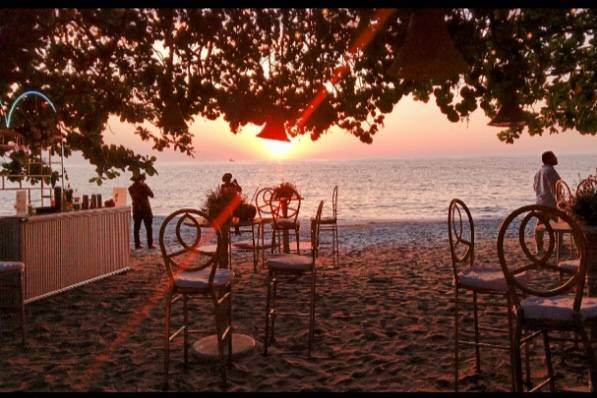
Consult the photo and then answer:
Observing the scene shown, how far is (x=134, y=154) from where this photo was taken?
8938mm

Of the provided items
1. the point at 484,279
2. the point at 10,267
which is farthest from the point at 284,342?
the point at 10,267

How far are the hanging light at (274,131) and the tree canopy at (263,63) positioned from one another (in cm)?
20

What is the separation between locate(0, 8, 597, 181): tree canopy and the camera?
593 cm

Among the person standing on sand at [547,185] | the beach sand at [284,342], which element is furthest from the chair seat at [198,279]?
the person standing on sand at [547,185]

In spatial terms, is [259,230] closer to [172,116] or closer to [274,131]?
[172,116]

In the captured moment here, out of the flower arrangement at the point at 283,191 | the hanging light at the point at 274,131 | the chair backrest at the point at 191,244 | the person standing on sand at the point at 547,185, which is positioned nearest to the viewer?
the chair backrest at the point at 191,244

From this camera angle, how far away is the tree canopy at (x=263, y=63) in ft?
19.5

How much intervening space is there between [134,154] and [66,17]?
282 centimetres

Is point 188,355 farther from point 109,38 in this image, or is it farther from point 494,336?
point 109,38

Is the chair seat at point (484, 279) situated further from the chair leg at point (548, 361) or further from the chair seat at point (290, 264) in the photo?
the chair seat at point (290, 264)

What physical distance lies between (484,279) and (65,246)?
4.80 m

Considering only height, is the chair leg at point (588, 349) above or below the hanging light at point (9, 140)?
below

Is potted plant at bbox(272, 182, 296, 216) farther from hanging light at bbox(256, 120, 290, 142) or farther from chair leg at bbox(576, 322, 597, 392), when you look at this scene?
chair leg at bbox(576, 322, 597, 392)

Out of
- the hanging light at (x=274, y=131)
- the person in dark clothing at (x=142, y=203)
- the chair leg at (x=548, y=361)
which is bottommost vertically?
the chair leg at (x=548, y=361)
